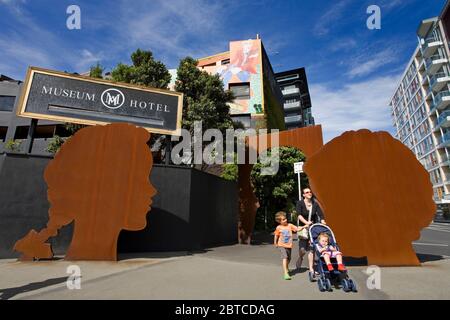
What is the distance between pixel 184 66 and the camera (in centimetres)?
1822

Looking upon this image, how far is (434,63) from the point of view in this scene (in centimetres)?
3984

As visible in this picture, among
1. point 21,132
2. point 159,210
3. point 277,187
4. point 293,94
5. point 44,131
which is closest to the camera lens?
point 159,210

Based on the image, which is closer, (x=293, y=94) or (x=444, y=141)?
(x=444, y=141)

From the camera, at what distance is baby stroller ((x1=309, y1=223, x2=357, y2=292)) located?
14.5 ft

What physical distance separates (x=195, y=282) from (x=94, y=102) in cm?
771

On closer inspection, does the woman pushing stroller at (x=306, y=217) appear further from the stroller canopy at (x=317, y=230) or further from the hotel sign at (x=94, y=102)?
the hotel sign at (x=94, y=102)

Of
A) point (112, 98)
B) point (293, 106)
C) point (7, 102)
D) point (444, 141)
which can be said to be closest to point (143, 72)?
point (112, 98)

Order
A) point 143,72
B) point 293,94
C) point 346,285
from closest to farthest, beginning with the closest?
point 346,285 < point 143,72 < point 293,94

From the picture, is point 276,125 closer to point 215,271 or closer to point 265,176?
point 265,176

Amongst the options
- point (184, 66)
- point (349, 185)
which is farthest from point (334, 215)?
point (184, 66)

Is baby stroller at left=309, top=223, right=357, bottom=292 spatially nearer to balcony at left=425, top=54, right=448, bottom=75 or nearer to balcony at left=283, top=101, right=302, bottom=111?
balcony at left=425, top=54, right=448, bottom=75

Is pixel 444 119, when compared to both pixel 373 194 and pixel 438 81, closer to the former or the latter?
pixel 438 81

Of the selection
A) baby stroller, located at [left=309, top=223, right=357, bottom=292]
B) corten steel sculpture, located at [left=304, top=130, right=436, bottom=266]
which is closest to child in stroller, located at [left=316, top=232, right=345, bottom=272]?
baby stroller, located at [left=309, top=223, right=357, bottom=292]

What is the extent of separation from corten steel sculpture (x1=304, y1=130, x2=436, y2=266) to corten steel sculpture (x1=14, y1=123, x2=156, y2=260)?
464 cm
